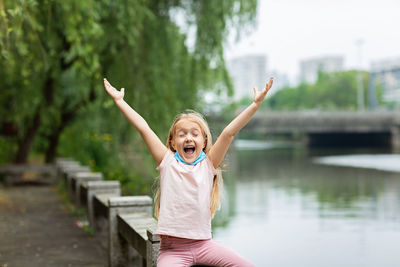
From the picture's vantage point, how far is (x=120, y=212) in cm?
553

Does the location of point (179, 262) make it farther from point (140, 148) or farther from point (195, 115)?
point (140, 148)

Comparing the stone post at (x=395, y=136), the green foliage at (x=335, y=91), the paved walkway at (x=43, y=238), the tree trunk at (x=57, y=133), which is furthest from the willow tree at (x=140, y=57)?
the green foliage at (x=335, y=91)

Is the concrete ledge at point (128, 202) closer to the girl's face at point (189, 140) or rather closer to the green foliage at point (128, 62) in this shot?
the girl's face at point (189, 140)

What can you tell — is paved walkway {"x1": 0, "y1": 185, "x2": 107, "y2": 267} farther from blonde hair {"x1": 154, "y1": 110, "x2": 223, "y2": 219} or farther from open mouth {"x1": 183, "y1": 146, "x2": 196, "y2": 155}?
open mouth {"x1": 183, "y1": 146, "x2": 196, "y2": 155}

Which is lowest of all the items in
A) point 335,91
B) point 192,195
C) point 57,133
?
point 192,195

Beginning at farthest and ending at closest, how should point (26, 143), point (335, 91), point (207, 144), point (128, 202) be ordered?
point (335, 91), point (26, 143), point (128, 202), point (207, 144)

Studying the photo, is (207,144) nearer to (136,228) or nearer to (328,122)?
(136,228)

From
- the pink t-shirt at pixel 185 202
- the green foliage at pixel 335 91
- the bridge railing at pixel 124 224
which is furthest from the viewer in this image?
the green foliage at pixel 335 91

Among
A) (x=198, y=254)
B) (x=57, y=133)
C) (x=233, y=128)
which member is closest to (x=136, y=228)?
(x=198, y=254)

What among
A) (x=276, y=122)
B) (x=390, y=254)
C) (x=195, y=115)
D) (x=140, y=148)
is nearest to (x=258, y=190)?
(x=140, y=148)

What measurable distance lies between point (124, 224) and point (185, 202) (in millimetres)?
2140

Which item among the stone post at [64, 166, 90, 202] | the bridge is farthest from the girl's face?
the bridge

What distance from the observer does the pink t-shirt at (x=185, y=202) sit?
3.22 metres

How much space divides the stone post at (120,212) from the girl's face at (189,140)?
89.0 inches
